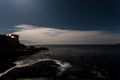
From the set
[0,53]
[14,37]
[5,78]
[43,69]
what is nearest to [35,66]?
[43,69]

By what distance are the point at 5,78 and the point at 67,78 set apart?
1128 cm

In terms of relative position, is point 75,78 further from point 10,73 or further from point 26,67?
point 10,73

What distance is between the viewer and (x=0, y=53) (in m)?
59.5

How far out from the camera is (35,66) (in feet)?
99.7

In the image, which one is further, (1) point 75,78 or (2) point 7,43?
(2) point 7,43

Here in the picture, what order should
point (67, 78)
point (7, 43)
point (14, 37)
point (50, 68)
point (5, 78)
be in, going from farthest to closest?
point (14, 37) → point (7, 43) → point (50, 68) → point (67, 78) → point (5, 78)

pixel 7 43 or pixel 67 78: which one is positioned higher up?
pixel 7 43

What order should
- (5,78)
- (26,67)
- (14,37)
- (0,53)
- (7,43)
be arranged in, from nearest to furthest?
(5,78) → (26,67) → (0,53) → (7,43) → (14,37)

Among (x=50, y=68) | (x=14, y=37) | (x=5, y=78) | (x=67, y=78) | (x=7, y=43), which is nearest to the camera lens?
(x=5, y=78)

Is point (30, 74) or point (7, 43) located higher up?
point (7, 43)

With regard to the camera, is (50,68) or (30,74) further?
(50,68)

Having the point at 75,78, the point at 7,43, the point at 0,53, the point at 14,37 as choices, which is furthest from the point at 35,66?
the point at 14,37

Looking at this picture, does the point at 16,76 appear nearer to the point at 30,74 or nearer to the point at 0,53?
the point at 30,74

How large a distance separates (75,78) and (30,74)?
9044 millimetres
